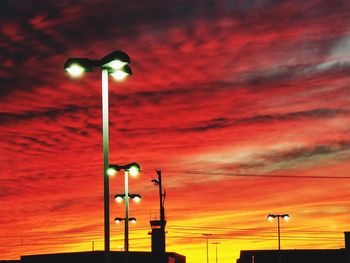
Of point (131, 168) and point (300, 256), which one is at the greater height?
point (131, 168)

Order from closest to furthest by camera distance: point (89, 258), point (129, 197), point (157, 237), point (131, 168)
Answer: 1. point (131, 168)
2. point (129, 197)
3. point (157, 237)
4. point (89, 258)

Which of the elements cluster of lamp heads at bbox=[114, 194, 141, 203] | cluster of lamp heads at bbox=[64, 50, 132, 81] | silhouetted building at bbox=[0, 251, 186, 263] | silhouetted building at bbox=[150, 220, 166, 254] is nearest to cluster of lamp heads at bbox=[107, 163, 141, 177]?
cluster of lamp heads at bbox=[114, 194, 141, 203]

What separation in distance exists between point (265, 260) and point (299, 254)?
19.8 feet

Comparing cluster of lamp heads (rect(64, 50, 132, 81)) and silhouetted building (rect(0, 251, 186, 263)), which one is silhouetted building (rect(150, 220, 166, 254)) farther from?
cluster of lamp heads (rect(64, 50, 132, 81))

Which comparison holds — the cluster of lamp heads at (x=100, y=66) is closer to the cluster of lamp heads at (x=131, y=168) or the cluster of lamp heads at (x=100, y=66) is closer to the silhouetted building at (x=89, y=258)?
the cluster of lamp heads at (x=131, y=168)

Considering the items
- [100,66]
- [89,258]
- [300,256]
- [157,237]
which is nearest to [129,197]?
[100,66]

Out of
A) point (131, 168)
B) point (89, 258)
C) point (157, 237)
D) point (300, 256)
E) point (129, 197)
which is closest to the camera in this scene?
point (131, 168)

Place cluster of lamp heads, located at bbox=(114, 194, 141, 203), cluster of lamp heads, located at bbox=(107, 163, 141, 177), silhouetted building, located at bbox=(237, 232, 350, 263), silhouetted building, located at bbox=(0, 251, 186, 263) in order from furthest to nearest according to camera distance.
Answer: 1. silhouetted building, located at bbox=(237, 232, 350, 263)
2. silhouetted building, located at bbox=(0, 251, 186, 263)
3. cluster of lamp heads, located at bbox=(114, 194, 141, 203)
4. cluster of lamp heads, located at bbox=(107, 163, 141, 177)

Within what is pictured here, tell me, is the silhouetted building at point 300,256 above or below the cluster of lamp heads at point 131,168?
below

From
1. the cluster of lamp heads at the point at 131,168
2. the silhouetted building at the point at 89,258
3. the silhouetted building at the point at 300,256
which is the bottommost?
the silhouetted building at the point at 89,258

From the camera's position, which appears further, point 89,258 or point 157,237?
point 89,258

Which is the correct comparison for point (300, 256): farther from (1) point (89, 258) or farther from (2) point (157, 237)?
(2) point (157, 237)

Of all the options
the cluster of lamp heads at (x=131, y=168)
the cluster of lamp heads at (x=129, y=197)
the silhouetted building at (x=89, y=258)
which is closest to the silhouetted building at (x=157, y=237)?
the silhouetted building at (x=89, y=258)

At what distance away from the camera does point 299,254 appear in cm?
10969
